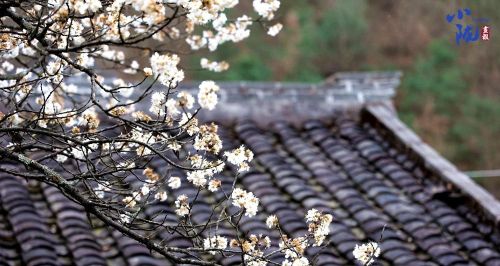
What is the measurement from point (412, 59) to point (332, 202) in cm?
2725

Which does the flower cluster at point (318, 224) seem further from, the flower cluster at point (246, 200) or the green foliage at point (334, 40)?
the green foliage at point (334, 40)

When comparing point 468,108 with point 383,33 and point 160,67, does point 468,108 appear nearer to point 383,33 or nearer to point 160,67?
point 383,33

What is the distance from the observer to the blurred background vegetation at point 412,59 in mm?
26656

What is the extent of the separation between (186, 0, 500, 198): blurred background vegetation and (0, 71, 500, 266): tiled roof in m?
18.8

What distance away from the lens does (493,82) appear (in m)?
29.3

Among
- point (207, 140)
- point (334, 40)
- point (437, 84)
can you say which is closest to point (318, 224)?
point (207, 140)

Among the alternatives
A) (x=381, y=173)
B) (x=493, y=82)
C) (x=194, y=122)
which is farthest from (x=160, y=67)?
(x=493, y=82)

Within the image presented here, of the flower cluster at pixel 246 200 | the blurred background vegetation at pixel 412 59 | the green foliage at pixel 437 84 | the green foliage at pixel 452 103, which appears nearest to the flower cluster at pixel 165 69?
the flower cluster at pixel 246 200

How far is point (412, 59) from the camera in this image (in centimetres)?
3328

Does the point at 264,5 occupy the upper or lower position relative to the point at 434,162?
lower

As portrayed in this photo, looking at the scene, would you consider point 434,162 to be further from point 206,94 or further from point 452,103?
point 452,103

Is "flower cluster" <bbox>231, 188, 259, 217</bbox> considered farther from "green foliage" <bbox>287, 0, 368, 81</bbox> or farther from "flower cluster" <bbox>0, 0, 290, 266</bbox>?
"green foliage" <bbox>287, 0, 368, 81</bbox>

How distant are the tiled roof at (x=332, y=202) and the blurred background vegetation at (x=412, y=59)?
18.8 m

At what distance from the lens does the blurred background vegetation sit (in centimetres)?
2666
